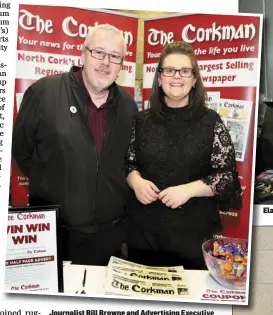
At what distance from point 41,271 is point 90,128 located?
0.61m

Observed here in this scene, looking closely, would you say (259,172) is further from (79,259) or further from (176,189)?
(79,259)

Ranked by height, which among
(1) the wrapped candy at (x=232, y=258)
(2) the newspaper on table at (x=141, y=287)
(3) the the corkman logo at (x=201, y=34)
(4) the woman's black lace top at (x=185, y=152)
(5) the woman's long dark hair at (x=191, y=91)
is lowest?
(2) the newspaper on table at (x=141, y=287)

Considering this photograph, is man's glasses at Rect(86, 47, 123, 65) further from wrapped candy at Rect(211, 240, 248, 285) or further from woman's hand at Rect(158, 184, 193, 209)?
wrapped candy at Rect(211, 240, 248, 285)

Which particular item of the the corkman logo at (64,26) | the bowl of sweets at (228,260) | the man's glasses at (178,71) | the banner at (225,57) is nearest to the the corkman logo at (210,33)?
the banner at (225,57)

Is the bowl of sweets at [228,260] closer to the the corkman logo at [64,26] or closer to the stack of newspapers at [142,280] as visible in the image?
the stack of newspapers at [142,280]

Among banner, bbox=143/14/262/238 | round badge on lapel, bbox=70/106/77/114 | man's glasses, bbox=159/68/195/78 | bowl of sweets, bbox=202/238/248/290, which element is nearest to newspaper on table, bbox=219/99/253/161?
banner, bbox=143/14/262/238

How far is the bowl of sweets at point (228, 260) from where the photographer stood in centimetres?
168

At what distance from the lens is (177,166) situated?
5.32 feet

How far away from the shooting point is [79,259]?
1.69m

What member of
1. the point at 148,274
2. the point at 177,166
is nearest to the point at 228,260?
the point at 148,274

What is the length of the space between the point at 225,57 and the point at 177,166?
0.47m

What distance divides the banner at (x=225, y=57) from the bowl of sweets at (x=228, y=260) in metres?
0.30

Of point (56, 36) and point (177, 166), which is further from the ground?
point (56, 36)

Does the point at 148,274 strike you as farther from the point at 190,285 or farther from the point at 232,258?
the point at 232,258
